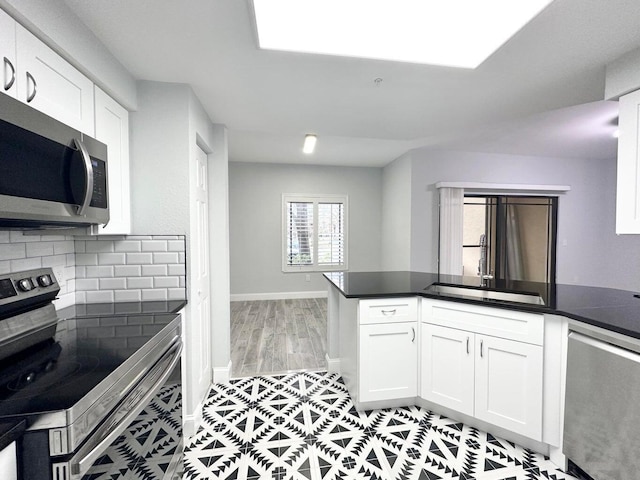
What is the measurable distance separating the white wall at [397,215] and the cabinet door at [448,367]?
2481mm

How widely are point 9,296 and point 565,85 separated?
11.0 ft

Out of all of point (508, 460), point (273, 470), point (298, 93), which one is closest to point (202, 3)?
point (298, 93)

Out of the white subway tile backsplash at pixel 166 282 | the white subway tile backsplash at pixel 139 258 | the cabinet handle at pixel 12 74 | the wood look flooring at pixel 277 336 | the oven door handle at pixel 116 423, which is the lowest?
the wood look flooring at pixel 277 336

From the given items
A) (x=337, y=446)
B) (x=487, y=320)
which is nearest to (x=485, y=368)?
(x=487, y=320)

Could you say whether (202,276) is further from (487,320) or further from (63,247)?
(487,320)

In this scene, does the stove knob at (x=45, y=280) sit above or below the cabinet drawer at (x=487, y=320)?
above

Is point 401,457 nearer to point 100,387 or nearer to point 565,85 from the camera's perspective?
point 100,387

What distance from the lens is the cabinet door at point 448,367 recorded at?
1.99 metres

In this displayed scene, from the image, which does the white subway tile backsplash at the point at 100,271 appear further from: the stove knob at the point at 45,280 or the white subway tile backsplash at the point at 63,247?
the stove knob at the point at 45,280

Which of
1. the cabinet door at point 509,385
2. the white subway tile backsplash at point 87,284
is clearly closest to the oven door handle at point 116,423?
the white subway tile backsplash at point 87,284

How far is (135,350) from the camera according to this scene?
1.12 metres

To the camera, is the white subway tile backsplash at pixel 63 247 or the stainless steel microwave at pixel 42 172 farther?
the white subway tile backsplash at pixel 63 247

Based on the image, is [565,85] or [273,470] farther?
[565,85]

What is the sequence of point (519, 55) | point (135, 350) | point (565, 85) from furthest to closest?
point (565, 85), point (519, 55), point (135, 350)
